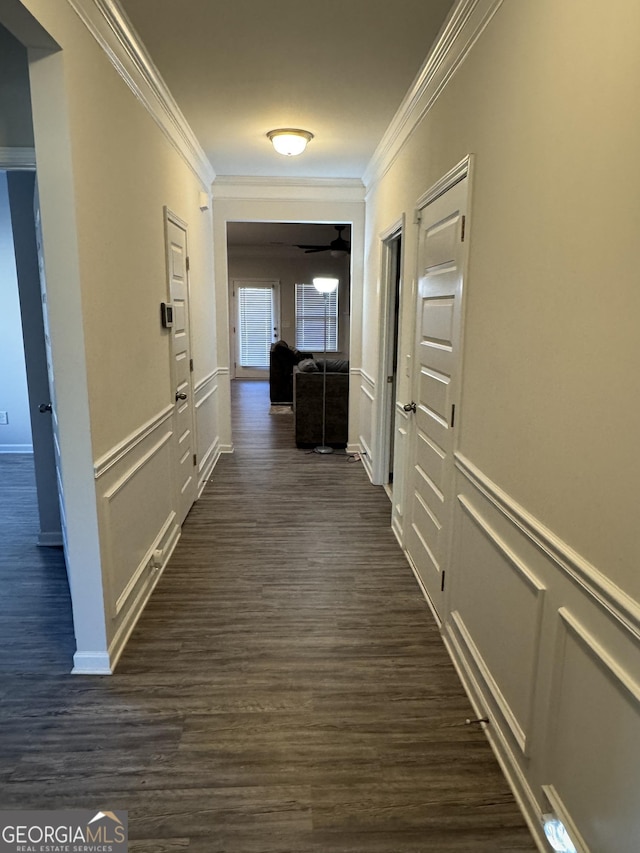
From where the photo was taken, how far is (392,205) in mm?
3744

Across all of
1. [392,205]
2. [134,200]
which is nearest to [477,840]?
[134,200]

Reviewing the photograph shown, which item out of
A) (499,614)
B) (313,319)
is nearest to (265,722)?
(499,614)

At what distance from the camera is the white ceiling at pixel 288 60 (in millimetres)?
2143

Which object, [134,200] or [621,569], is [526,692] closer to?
[621,569]

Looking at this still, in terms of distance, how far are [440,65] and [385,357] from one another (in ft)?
7.10

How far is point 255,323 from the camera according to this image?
11.2 metres

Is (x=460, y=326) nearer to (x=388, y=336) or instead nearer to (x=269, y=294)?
(x=388, y=336)

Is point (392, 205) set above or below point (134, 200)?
above

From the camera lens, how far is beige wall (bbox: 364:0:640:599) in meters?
1.11

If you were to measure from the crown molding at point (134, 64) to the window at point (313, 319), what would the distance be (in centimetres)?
735

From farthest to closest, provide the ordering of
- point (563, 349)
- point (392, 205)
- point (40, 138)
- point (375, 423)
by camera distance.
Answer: point (375, 423), point (392, 205), point (40, 138), point (563, 349)

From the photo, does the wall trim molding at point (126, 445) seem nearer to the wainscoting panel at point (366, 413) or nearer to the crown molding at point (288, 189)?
the wainscoting panel at point (366, 413)

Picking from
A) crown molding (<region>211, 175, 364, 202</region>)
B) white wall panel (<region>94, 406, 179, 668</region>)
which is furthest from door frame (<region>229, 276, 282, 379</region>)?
white wall panel (<region>94, 406, 179, 668</region>)

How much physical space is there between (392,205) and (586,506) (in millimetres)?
3068
